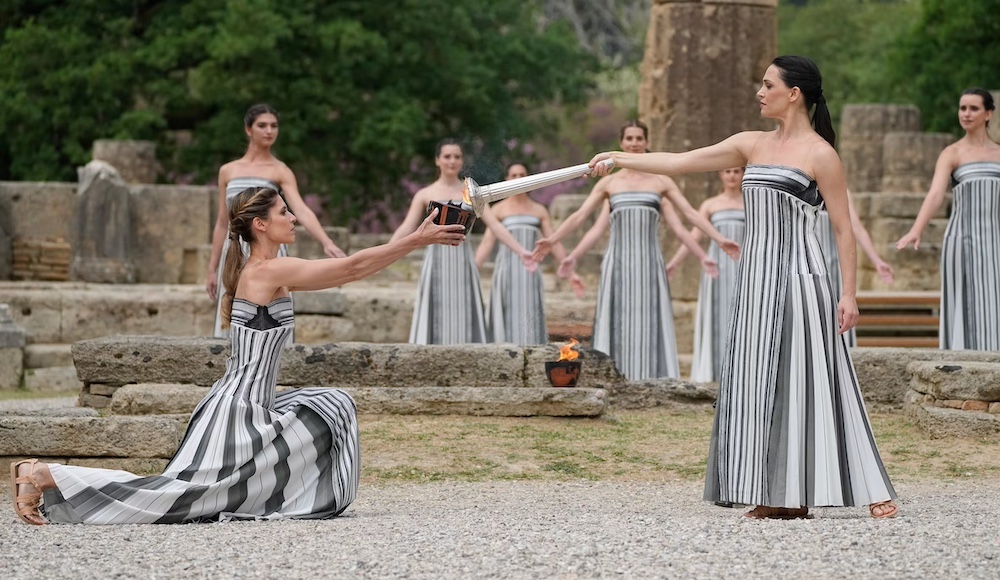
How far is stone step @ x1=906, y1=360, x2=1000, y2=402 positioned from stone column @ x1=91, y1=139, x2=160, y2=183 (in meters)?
14.8

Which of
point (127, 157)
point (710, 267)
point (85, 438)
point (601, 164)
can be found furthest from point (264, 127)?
point (127, 157)

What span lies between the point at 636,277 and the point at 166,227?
23.5 ft

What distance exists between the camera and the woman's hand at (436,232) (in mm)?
6297

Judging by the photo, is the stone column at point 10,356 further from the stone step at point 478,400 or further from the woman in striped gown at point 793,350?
the woman in striped gown at point 793,350

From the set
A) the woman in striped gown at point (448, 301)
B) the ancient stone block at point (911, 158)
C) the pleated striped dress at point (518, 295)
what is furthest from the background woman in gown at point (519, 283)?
the ancient stone block at point (911, 158)

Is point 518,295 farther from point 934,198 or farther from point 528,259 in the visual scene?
point 934,198

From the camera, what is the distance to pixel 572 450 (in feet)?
28.1

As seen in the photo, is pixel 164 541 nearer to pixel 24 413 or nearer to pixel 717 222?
pixel 24 413

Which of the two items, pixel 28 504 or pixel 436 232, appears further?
pixel 436 232

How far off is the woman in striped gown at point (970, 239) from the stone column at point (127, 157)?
13.6m

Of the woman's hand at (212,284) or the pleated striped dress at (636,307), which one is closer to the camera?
the woman's hand at (212,284)

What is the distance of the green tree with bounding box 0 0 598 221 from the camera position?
2402 cm

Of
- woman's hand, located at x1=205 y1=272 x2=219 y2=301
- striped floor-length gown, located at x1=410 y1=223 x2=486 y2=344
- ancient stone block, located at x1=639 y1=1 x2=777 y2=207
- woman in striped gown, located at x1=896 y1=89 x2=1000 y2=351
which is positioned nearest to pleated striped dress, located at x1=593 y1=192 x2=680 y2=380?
striped floor-length gown, located at x1=410 y1=223 x2=486 y2=344

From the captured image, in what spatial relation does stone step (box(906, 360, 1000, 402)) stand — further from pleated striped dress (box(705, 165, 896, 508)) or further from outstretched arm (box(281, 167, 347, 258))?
outstretched arm (box(281, 167, 347, 258))
